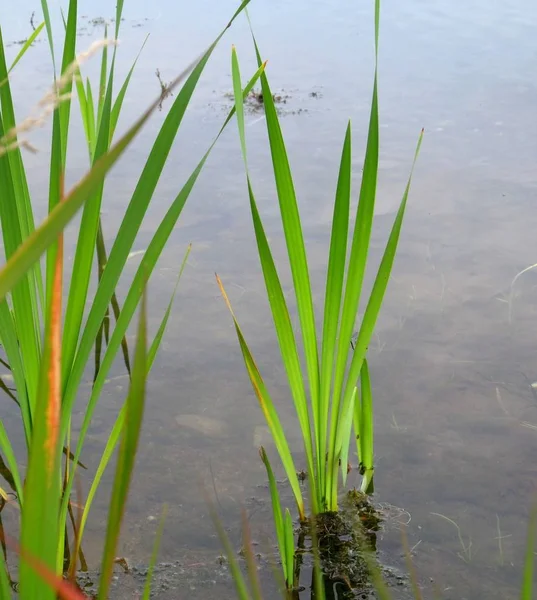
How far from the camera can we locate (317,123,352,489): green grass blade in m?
1.18

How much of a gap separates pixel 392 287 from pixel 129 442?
188 cm

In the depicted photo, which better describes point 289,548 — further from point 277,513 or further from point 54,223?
point 54,223

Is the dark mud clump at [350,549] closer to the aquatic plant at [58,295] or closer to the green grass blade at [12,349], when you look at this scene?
the aquatic plant at [58,295]

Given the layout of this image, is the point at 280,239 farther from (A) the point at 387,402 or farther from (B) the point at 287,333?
(B) the point at 287,333

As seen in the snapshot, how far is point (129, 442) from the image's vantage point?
41 centimetres

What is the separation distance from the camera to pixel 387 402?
5.92 ft

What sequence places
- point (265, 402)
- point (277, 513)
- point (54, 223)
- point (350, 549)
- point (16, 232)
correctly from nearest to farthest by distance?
point (54, 223) < point (16, 232) < point (277, 513) < point (265, 402) < point (350, 549)

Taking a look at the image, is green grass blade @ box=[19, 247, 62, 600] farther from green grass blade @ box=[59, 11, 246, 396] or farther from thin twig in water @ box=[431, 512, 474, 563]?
thin twig in water @ box=[431, 512, 474, 563]

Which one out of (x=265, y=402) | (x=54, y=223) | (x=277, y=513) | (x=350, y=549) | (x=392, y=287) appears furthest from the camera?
(x=392, y=287)

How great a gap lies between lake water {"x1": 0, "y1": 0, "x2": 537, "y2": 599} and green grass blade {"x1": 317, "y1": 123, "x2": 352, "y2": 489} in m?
0.35

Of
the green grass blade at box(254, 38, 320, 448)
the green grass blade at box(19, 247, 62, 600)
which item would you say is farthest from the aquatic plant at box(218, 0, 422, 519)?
the green grass blade at box(19, 247, 62, 600)

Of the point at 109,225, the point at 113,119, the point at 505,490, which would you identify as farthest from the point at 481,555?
the point at 109,225


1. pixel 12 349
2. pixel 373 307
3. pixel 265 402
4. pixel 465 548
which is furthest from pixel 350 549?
pixel 12 349

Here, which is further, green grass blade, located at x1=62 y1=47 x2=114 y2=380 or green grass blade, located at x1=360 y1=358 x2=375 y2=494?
green grass blade, located at x1=360 y1=358 x2=375 y2=494
